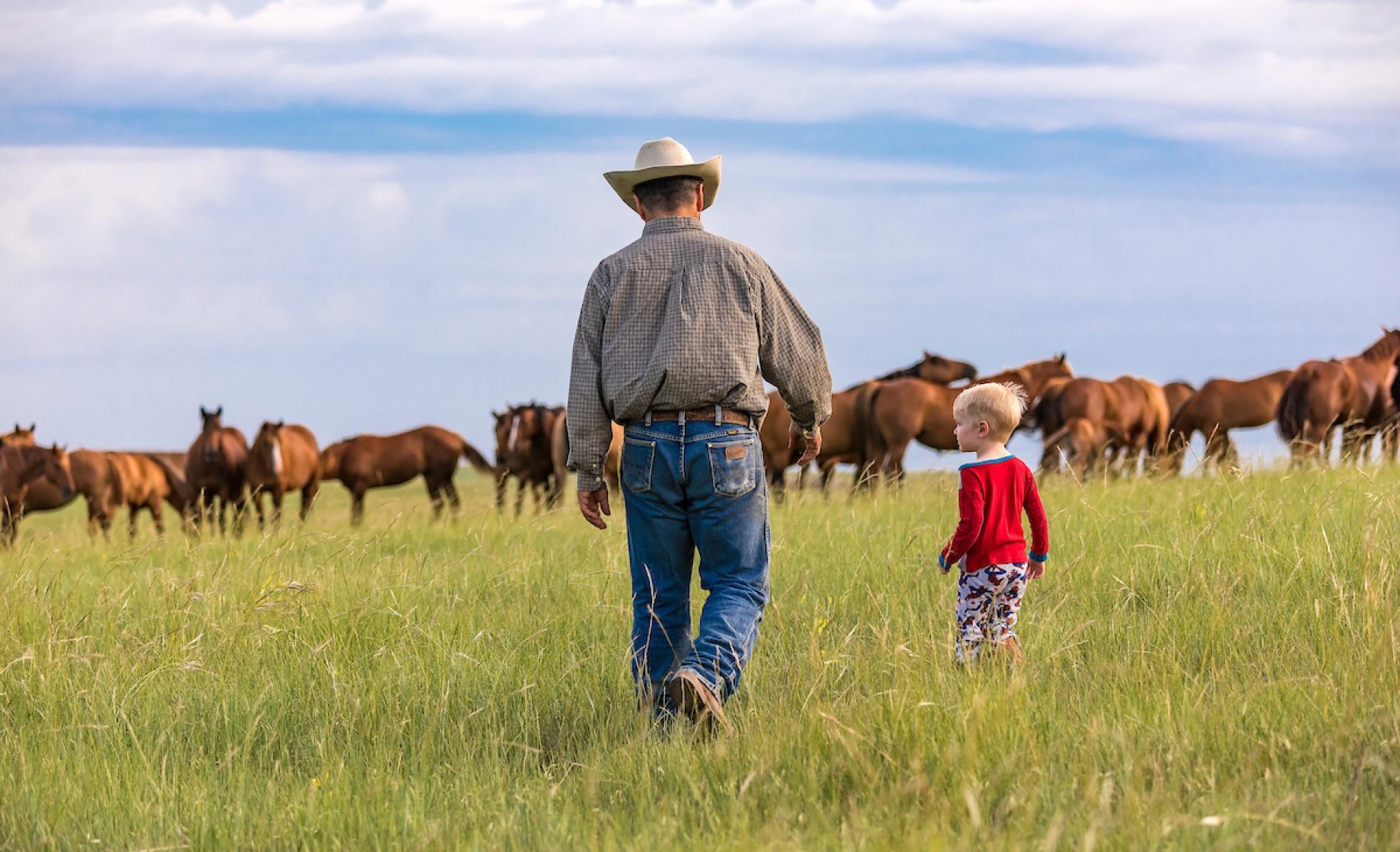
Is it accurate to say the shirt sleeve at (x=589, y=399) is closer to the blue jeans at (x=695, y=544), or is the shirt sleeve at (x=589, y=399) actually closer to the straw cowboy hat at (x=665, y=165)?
the blue jeans at (x=695, y=544)

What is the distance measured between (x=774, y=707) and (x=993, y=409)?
1442 millimetres

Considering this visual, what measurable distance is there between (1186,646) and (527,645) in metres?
2.92

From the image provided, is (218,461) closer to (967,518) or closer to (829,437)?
(829,437)

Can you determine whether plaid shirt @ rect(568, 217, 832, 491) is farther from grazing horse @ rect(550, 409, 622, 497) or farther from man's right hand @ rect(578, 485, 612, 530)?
grazing horse @ rect(550, 409, 622, 497)

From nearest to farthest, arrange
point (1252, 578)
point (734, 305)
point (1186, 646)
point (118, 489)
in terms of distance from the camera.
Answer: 1. point (734, 305)
2. point (1186, 646)
3. point (1252, 578)
4. point (118, 489)

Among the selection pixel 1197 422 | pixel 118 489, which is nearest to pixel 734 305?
pixel 1197 422

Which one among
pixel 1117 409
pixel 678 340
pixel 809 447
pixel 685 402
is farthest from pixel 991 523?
pixel 1117 409

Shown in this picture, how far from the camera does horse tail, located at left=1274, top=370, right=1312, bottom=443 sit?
16.3 meters

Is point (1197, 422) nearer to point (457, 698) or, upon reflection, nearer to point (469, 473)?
point (457, 698)

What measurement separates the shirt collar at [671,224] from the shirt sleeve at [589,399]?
27 cm

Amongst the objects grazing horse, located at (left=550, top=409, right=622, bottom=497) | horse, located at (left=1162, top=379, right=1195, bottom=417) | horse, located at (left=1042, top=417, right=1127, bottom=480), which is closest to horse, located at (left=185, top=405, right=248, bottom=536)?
grazing horse, located at (left=550, top=409, right=622, bottom=497)

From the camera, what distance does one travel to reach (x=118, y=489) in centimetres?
2125

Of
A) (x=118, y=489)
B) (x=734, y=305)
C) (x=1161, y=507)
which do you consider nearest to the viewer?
(x=734, y=305)

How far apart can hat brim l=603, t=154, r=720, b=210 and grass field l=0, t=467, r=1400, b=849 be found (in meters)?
1.88
